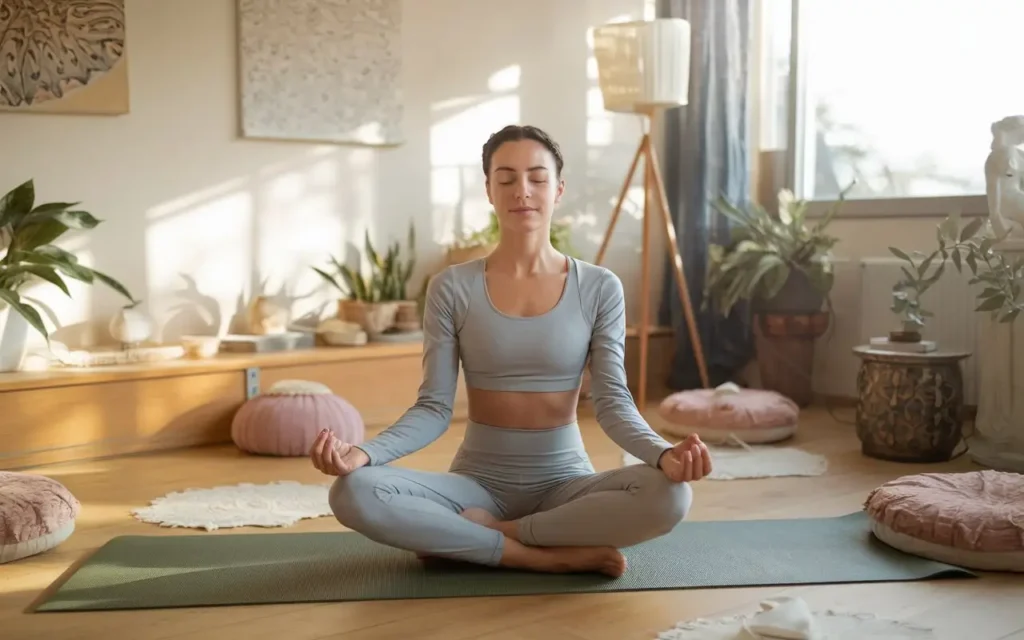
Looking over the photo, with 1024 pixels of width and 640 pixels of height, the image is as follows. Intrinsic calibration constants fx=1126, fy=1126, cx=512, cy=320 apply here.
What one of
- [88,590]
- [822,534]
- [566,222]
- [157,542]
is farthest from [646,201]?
[88,590]

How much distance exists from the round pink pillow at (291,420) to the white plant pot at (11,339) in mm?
742

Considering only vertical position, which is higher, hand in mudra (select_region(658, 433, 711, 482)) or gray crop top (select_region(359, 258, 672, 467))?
gray crop top (select_region(359, 258, 672, 467))

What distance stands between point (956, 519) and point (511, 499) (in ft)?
3.23

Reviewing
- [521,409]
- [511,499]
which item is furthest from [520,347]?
[511,499]

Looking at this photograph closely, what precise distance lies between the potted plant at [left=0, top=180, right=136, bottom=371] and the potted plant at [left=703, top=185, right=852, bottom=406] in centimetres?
245

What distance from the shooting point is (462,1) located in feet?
16.6

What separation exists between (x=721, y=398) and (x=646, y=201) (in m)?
0.93

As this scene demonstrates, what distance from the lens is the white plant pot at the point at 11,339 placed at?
12.3 feet

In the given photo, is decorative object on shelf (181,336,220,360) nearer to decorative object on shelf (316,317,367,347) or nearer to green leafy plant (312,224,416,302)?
decorative object on shelf (316,317,367,347)

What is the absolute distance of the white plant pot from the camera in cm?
375

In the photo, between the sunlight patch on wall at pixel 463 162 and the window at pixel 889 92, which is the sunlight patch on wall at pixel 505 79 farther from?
the window at pixel 889 92

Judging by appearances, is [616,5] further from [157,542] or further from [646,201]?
[157,542]

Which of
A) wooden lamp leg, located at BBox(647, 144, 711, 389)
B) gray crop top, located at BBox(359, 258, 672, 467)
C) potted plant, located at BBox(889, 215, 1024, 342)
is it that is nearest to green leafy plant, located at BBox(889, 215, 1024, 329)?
potted plant, located at BBox(889, 215, 1024, 342)

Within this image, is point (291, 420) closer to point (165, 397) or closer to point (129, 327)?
point (165, 397)
